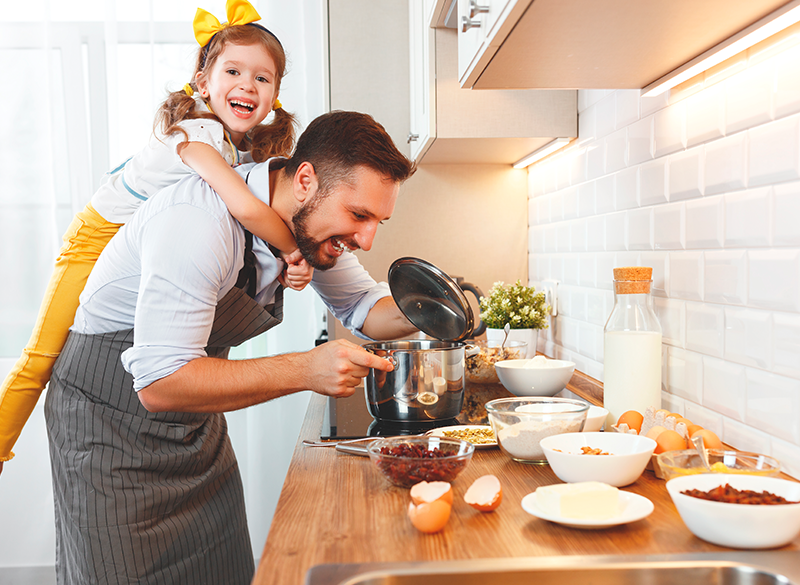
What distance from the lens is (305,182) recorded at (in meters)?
1.37

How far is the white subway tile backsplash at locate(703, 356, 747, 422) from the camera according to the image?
104 centimetres

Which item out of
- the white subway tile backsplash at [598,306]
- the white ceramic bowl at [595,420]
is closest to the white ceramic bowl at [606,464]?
the white ceramic bowl at [595,420]

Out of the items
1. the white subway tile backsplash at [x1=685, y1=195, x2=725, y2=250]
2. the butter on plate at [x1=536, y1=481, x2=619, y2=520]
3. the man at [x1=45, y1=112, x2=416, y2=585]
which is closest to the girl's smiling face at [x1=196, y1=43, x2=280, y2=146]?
the man at [x1=45, y1=112, x2=416, y2=585]

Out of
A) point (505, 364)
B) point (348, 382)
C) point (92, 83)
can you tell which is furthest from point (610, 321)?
point (92, 83)

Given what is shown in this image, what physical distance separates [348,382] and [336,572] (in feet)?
1.74

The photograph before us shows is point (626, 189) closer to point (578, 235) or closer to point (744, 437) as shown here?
point (578, 235)

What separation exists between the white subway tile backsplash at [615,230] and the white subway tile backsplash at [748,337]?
0.47 meters

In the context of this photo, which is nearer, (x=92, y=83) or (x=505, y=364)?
(x=505, y=364)

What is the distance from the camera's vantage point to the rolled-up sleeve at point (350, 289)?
176 cm

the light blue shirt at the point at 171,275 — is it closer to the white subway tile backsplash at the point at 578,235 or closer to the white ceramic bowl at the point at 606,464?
the white ceramic bowl at the point at 606,464

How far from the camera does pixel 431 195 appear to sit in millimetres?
2492

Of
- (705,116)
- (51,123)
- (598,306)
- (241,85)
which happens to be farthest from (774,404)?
(51,123)

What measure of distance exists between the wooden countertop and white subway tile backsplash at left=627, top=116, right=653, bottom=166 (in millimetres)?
717

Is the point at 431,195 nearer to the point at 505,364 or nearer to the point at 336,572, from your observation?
the point at 505,364
